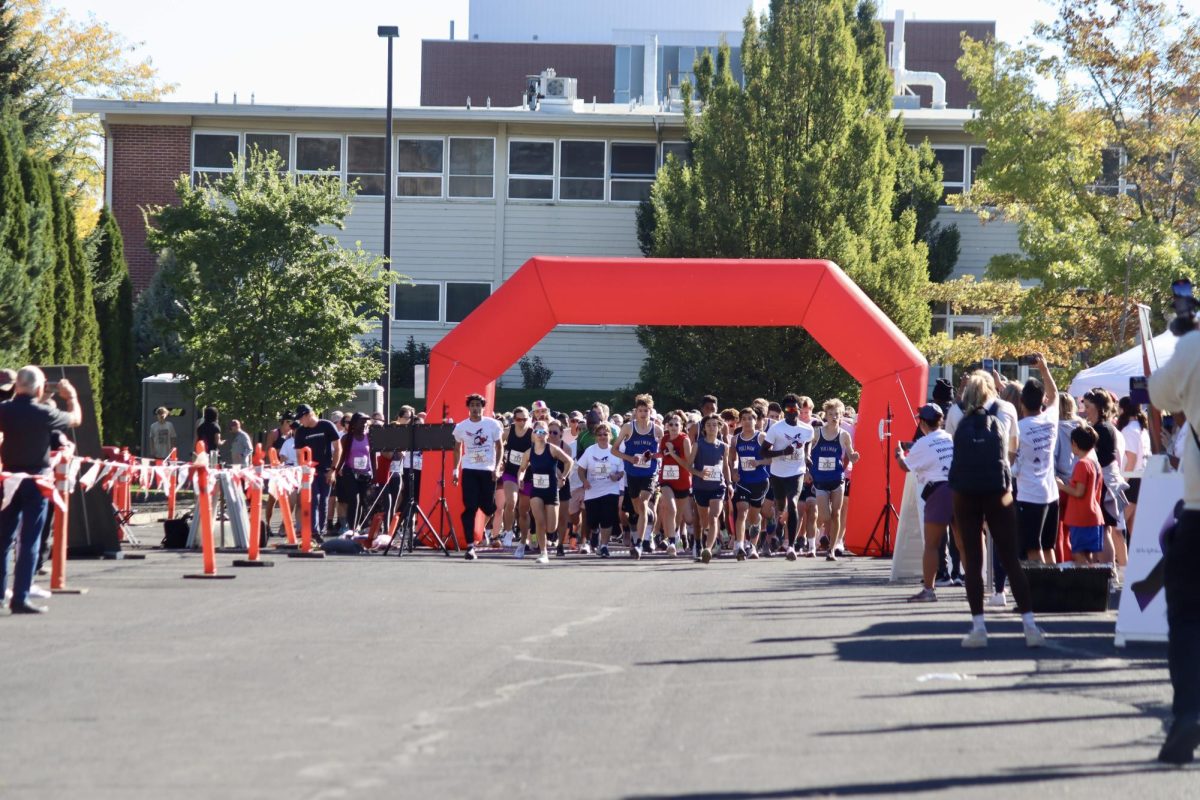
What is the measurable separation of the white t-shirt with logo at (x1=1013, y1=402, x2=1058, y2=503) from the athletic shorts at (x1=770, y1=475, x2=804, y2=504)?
6609 mm

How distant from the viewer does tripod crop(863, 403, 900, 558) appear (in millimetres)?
20125

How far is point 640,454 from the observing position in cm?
1961

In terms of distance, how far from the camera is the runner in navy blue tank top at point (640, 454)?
19578mm

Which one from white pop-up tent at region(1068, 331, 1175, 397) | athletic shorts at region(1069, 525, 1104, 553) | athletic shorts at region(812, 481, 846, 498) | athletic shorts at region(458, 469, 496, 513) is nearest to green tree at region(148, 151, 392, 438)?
athletic shorts at region(458, 469, 496, 513)

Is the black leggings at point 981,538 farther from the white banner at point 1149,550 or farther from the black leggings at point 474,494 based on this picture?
the black leggings at point 474,494

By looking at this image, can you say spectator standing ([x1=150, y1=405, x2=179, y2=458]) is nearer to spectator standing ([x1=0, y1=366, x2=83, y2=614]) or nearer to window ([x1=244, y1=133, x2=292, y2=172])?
window ([x1=244, y1=133, x2=292, y2=172])

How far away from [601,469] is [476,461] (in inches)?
64.6

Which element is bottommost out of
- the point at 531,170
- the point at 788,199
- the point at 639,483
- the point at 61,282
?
the point at 639,483

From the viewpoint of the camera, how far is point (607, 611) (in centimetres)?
1273

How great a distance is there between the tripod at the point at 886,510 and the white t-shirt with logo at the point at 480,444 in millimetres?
4857

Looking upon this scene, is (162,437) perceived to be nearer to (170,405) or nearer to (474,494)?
(170,405)

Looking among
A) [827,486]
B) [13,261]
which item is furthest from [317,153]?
[827,486]

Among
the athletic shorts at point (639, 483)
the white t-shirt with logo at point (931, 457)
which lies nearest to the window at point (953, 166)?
the athletic shorts at point (639, 483)

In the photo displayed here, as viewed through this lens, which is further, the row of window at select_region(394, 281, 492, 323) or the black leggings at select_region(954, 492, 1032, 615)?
A: the row of window at select_region(394, 281, 492, 323)
